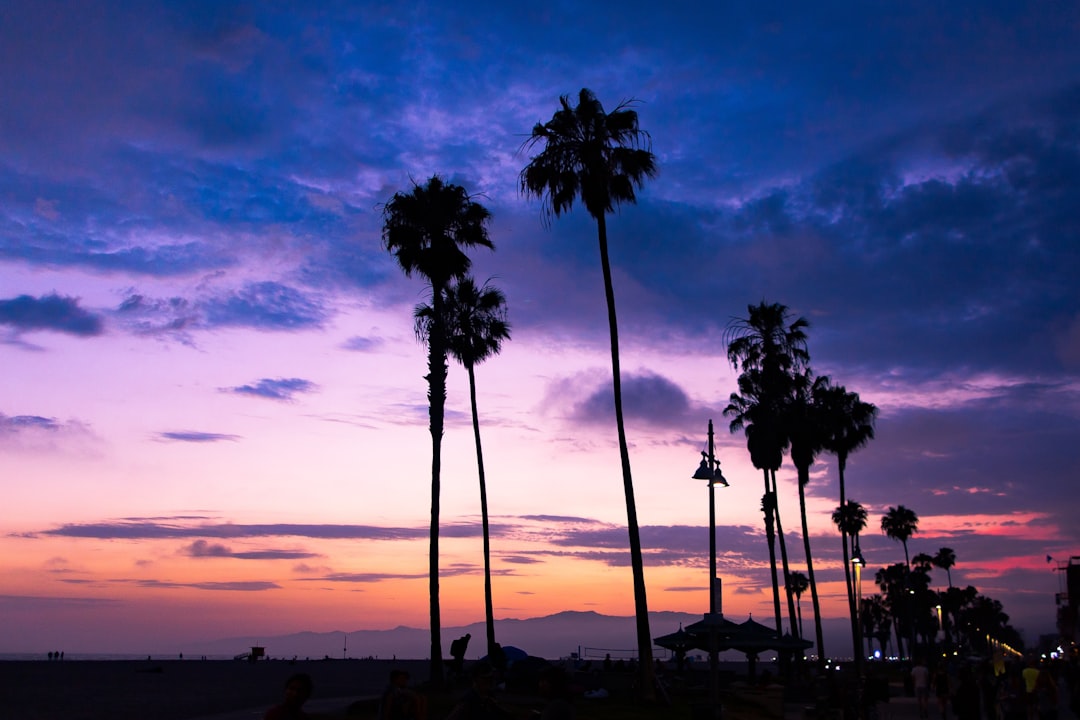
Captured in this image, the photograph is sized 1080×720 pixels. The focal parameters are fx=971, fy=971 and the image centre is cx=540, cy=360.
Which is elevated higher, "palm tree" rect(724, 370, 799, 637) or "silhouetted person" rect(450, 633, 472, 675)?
"palm tree" rect(724, 370, 799, 637)

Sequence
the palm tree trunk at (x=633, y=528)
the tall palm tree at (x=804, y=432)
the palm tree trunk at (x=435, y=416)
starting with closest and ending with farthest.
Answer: the palm tree trunk at (x=633, y=528), the palm tree trunk at (x=435, y=416), the tall palm tree at (x=804, y=432)

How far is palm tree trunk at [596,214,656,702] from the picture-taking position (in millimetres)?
28172

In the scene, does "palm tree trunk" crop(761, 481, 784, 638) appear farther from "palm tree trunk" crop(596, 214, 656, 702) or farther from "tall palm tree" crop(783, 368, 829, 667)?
"palm tree trunk" crop(596, 214, 656, 702)

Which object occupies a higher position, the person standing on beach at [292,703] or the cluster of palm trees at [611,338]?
the cluster of palm trees at [611,338]

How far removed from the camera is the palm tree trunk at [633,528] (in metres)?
28.2

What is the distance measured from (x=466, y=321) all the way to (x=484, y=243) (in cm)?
697

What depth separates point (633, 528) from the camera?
29297mm

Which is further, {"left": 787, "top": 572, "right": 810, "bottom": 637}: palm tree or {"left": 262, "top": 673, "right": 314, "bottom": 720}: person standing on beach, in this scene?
{"left": 787, "top": 572, "right": 810, "bottom": 637}: palm tree

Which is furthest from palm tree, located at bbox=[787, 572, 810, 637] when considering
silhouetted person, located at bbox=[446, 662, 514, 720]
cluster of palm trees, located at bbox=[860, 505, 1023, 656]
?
silhouetted person, located at bbox=[446, 662, 514, 720]

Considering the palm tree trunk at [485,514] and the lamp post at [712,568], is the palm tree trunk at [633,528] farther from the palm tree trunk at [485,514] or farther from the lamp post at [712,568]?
the palm tree trunk at [485,514]

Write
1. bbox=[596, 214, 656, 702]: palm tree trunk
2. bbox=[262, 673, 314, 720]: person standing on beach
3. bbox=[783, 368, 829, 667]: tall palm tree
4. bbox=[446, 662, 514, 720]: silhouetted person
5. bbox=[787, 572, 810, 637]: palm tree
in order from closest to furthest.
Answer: bbox=[262, 673, 314, 720]: person standing on beach, bbox=[446, 662, 514, 720]: silhouetted person, bbox=[596, 214, 656, 702]: palm tree trunk, bbox=[783, 368, 829, 667]: tall palm tree, bbox=[787, 572, 810, 637]: palm tree

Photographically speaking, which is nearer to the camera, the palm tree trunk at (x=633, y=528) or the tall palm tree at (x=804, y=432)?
the palm tree trunk at (x=633, y=528)

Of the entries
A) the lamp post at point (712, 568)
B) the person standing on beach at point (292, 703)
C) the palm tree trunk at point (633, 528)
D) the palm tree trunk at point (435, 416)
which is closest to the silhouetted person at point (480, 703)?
the person standing on beach at point (292, 703)

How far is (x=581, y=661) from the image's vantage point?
55.9 m
